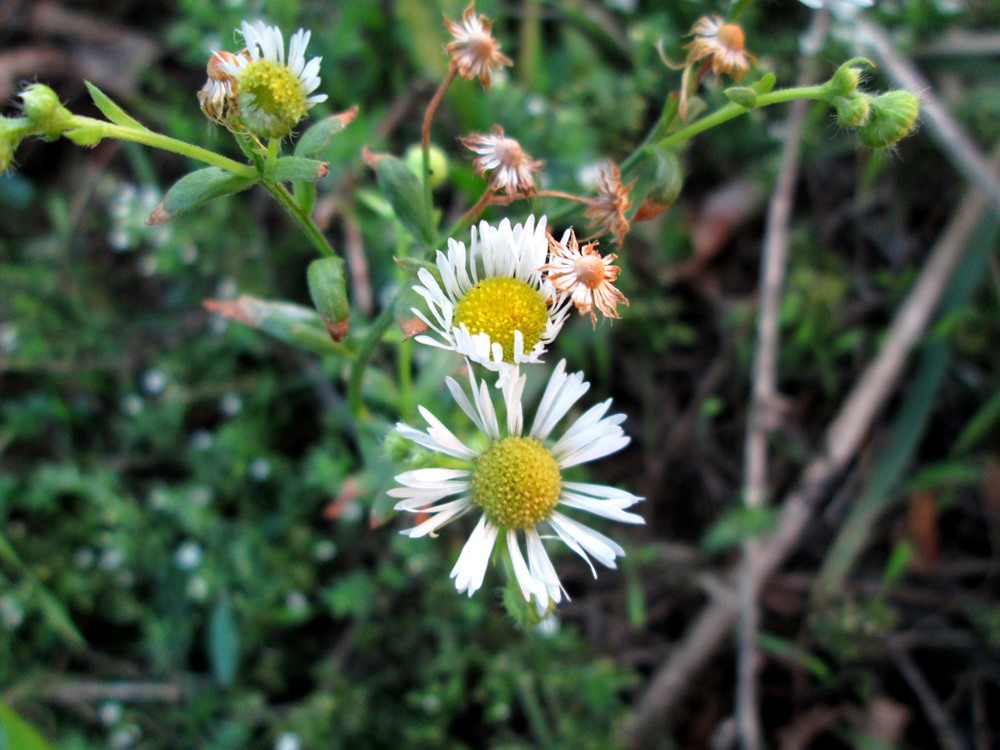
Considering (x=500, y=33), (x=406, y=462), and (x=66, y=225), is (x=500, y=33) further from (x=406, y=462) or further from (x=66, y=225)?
(x=406, y=462)

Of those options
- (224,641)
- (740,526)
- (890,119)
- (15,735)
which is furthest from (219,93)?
(740,526)

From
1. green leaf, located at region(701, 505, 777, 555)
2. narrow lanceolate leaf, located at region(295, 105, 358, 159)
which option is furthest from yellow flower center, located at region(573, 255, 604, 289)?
green leaf, located at region(701, 505, 777, 555)

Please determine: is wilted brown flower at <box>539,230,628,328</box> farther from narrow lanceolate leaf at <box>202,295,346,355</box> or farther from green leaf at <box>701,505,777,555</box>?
green leaf at <box>701,505,777,555</box>

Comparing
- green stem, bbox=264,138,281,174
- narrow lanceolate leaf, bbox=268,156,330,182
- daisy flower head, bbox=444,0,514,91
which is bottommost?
narrow lanceolate leaf, bbox=268,156,330,182

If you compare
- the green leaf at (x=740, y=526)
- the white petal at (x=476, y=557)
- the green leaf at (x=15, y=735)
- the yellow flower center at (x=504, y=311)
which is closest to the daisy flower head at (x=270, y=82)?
the yellow flower center at (x=504, y=311)

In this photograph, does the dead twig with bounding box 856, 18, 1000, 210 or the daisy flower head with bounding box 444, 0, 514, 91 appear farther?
the dead twig with bounding box 856, 18, 1000, 210
